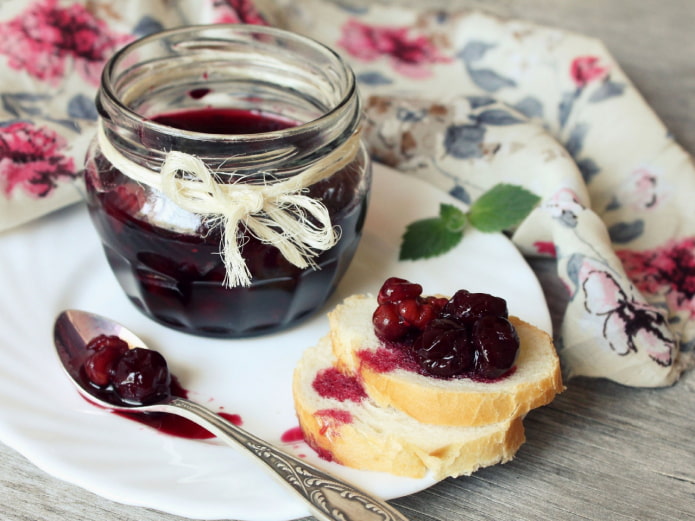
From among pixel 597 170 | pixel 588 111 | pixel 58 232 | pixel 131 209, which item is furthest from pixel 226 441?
pixel 588 111

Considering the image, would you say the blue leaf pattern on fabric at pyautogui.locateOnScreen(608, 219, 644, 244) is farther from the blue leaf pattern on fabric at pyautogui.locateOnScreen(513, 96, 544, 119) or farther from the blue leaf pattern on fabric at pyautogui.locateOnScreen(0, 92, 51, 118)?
the blue leaf pattern on fabric at pyautogui.locateOnScreen(0, 92, 51, 118)

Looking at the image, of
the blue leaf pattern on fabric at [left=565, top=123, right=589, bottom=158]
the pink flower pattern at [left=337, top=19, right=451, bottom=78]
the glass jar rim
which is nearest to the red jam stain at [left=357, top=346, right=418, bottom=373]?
the glass jar rim

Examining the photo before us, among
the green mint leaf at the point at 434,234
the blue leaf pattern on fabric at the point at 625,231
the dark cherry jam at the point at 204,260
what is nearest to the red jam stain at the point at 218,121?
the dark cherry jam at the point at 204,260

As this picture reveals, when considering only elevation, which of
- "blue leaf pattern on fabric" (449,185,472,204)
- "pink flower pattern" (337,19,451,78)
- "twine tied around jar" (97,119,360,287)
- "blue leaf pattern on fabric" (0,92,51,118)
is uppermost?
"twine tied around jar" (97,119,360,287)

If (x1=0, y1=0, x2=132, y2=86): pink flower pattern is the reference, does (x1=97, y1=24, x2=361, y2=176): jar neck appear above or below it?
above

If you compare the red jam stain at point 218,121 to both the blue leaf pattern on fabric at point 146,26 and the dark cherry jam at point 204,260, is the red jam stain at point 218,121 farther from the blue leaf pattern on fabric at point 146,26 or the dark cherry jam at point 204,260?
the blue leaf pattern on fabric at point 146,26

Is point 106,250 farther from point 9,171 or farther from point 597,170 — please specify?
point 597,170

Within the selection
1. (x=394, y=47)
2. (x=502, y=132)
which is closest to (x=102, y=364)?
(x=502, y=132)
